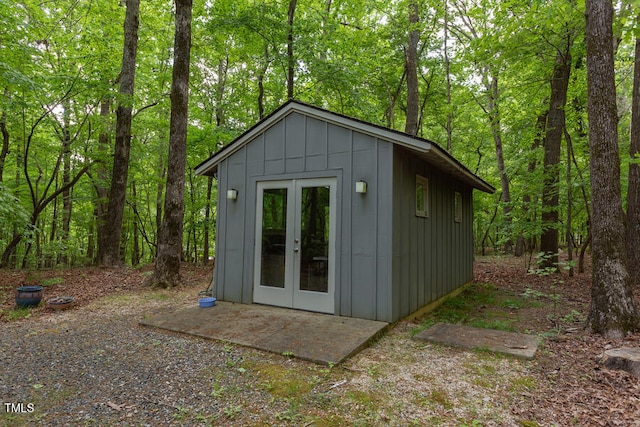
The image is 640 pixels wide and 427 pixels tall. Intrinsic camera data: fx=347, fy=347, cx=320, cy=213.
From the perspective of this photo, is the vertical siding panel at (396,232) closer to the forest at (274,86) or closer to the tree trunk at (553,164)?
the forest at (274,86)

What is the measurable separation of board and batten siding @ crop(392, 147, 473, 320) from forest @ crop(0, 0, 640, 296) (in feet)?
7.21

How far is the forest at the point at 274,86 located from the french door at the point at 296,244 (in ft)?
14.4

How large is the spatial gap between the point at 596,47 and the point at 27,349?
7.32 meters

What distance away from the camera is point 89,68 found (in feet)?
29.3

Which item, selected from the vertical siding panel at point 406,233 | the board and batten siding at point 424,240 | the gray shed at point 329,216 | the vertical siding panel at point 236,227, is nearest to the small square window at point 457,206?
the board and batten siding at point 424,240

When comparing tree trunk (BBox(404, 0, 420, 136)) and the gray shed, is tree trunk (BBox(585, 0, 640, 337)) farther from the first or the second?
tree trunk (BBox(404, 0, 420, 136))

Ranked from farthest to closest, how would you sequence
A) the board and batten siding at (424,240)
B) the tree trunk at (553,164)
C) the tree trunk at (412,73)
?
the tree trunk at (412,73), the tree trunk at (553,164), the board and batten siding at (424,240)

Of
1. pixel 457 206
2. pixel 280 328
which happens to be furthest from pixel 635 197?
pixel 280 328

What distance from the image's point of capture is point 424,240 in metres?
5.61

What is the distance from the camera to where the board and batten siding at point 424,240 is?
15.4 feet

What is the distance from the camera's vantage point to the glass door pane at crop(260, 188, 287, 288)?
526cm

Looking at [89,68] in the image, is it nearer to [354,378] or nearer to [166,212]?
[166,212]

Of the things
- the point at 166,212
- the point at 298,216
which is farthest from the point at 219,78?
the point at 298,216

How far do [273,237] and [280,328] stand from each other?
4.97ft
